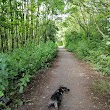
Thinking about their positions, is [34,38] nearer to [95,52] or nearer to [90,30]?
[90,30]

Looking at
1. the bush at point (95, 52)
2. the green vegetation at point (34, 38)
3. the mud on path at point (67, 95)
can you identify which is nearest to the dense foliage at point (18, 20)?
the green vegetation at point (34, 38)

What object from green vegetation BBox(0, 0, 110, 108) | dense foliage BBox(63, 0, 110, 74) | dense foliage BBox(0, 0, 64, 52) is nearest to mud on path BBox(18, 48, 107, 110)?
green vegetation BBox(0, 0, 110, 108)

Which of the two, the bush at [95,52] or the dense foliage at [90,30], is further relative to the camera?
the dense foliage at [90,30]

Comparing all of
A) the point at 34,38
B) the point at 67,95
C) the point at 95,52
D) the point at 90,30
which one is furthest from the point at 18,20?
the point at 90,30

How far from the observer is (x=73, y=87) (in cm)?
808

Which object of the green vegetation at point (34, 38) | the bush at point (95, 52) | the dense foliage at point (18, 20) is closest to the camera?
the green vegetation at point (34, 38)

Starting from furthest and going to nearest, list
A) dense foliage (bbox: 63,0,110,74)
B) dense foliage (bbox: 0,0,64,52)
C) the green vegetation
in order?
dense foliage (bbox: 0,0,64,52), dense foliage (bbox: 63,0,110,74), the green vegetation

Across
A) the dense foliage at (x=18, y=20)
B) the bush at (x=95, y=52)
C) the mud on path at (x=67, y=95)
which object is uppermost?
the dense foliage at (x=18, y=20)

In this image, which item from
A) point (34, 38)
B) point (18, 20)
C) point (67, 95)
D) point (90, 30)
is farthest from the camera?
point (90, 30)

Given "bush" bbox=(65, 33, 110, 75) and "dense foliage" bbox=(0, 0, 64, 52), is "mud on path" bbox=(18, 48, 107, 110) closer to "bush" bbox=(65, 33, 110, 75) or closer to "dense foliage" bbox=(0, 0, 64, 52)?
"bush" bbox=(65, 33, 110, 75)

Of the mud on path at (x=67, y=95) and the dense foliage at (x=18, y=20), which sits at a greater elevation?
the dense foliage at (x=18, y=20)

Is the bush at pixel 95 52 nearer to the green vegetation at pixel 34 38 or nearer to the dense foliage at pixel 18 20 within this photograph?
the green vegetation at pixel 34 38

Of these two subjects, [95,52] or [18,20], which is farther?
[18,20]

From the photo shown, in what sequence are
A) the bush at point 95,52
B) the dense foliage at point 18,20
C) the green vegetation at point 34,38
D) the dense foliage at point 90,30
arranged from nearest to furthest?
the green vegetation at point 34,38 → the bush at point 95,52 → the dense foliage at point 90,30 → the dense foliage at point 18,20
